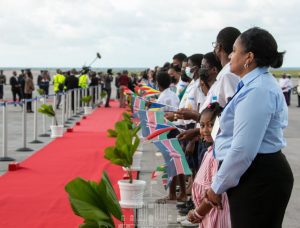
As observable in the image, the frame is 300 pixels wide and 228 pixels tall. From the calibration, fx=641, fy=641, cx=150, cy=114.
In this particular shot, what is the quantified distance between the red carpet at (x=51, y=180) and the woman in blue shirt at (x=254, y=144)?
135 inches

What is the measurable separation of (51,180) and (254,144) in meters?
6.52

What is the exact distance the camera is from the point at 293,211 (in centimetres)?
777

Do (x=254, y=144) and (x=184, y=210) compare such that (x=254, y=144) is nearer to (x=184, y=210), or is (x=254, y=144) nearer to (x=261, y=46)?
(x=261, y=46)

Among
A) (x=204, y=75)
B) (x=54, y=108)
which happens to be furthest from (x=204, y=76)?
(x=54, y=108)

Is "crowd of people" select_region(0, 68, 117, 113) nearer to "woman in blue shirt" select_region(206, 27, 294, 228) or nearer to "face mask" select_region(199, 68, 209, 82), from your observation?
"face mask" select_region(199, 68, 209, 82)

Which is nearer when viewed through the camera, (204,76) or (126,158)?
(204,76)

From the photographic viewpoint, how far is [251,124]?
11.0ft

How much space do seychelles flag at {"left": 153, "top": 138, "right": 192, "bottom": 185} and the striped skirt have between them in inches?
70.6

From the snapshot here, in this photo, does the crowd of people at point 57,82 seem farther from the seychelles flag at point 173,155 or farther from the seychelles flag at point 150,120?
the seychelles flag at point 173,155

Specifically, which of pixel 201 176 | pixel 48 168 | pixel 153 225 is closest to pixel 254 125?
pixel 201 176

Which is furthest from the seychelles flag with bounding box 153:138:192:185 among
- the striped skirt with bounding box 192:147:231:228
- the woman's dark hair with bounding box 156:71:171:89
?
the woman's dark hair with bounding box 156:71:171:89

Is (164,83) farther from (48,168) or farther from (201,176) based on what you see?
(201,176)

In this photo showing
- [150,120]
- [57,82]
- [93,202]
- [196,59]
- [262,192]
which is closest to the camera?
[262,192]

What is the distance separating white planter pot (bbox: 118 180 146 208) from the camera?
7.54 metres
